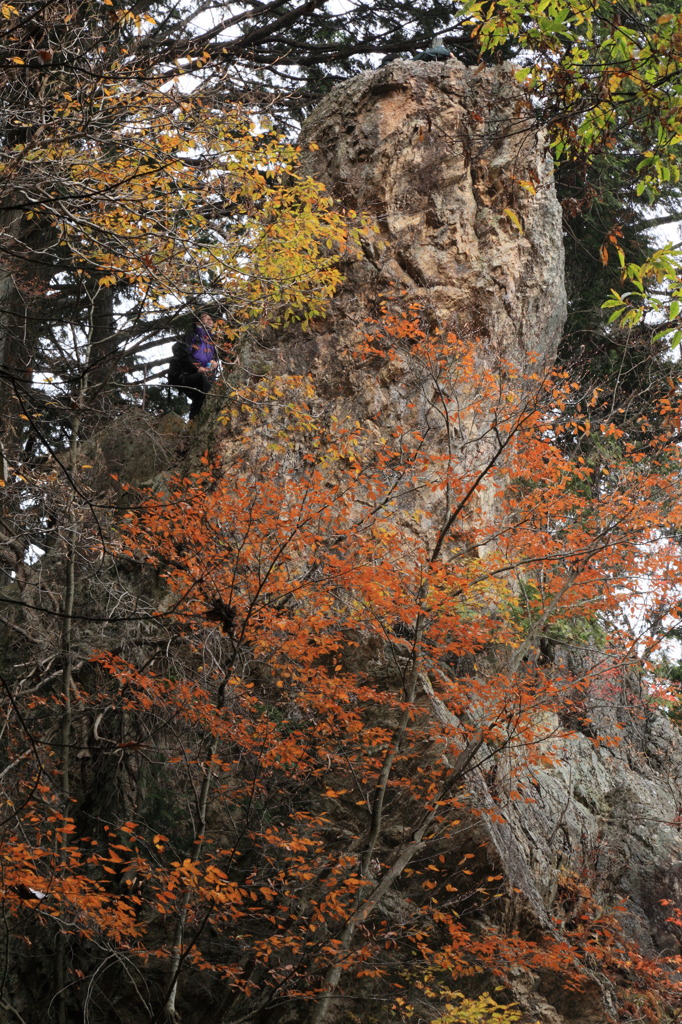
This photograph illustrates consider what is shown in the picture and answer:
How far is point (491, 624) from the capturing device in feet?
30.1

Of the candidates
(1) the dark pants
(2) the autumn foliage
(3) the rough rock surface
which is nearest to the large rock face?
(3) the rough rock surface

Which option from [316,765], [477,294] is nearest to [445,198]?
[477,294]

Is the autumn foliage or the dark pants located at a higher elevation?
the dark pants

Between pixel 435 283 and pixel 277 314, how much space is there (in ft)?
7.82

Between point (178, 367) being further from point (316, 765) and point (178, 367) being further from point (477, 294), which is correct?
point (316, 765)

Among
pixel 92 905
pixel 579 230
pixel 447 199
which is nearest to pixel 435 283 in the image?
pixel 447 199

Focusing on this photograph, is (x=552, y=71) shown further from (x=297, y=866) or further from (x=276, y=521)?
(x=297, y=866)

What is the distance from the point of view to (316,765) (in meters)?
8.69

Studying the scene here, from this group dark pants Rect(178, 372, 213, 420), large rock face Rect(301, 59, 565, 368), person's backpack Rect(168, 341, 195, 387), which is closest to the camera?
person's backpack Rect(168, 341, 195, 387)

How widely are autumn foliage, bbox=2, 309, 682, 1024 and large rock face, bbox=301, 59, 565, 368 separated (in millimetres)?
3263

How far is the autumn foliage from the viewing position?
743 cm

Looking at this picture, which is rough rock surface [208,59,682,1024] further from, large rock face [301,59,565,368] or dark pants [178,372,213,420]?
dark pants [178,372,213,420]

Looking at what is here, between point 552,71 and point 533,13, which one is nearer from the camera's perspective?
point 533,13

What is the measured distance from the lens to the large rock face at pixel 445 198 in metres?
12.6
